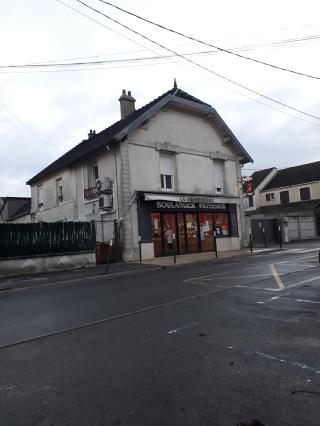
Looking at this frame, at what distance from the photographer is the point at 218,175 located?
85.9 feet

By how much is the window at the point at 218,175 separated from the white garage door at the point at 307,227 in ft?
43.6

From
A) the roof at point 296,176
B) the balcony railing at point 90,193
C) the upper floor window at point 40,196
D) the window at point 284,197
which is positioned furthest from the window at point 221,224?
the window at point 284,197

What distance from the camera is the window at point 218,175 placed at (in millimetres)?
25875

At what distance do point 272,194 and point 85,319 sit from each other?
46272mm

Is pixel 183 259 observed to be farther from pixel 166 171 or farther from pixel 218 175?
pixel 218 175

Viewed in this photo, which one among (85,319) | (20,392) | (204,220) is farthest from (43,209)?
(20,392)

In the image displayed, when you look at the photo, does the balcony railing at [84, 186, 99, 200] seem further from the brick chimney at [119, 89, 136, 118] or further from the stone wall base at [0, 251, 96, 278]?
the brick chimney at [119, 89, 136, 118]

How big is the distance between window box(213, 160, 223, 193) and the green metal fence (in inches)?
385

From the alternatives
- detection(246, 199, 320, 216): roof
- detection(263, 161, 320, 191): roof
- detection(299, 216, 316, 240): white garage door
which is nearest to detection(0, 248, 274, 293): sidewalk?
detection(299, 216, 316, 240): white garage door

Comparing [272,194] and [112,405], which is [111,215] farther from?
[272,194]

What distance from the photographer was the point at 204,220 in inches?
962

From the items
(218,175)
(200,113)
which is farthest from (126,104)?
(218,175)

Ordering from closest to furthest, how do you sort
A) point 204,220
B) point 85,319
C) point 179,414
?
point 179,414 → point 85,319 → point 204,220

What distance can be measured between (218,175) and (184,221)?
4759mm
